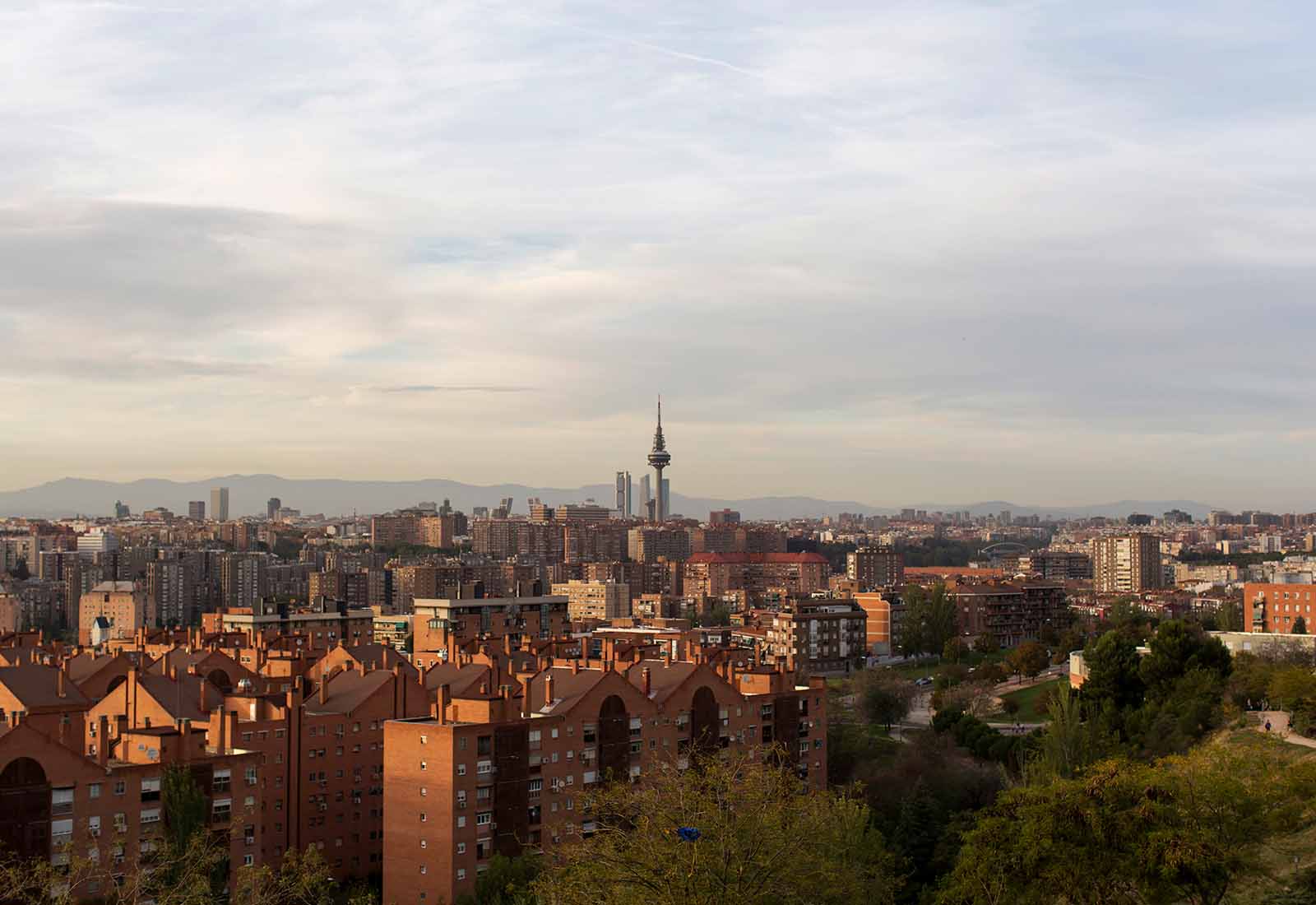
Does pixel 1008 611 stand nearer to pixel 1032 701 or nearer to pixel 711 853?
pixel 1032 701

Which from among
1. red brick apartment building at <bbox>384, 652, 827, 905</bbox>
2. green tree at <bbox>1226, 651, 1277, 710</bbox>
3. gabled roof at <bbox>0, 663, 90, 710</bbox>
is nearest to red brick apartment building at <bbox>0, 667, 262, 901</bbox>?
red brick apartment building at <bbox>384, 652, 827, 905</bbox>

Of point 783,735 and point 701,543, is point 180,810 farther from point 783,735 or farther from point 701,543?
point 701,543

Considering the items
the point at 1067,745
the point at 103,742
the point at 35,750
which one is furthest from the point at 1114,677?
the point at 35,750

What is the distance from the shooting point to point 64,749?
24.2 metres

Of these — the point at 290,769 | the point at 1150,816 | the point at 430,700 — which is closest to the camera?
the point at 1150,816

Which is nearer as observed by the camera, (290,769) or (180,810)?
(180,810)

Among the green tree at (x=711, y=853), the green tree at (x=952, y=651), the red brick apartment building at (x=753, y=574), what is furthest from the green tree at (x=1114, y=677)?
the red brick apartment building at (x=753, y=574)

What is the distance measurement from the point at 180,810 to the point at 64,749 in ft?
6.93

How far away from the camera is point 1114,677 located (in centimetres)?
3725

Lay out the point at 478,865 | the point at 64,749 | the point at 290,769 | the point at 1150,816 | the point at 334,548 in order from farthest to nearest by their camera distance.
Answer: the point at 334,548 < the point at 290,769 < the point at 478,865 < the point at 64,749 < the point at 1150,816

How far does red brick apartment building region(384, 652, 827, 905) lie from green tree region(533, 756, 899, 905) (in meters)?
4.26

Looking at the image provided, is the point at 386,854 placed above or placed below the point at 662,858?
below

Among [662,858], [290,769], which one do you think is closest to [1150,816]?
[662,858]

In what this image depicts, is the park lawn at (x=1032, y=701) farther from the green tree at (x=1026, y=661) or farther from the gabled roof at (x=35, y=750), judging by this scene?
the gabled roof at (x=35, y=750)
